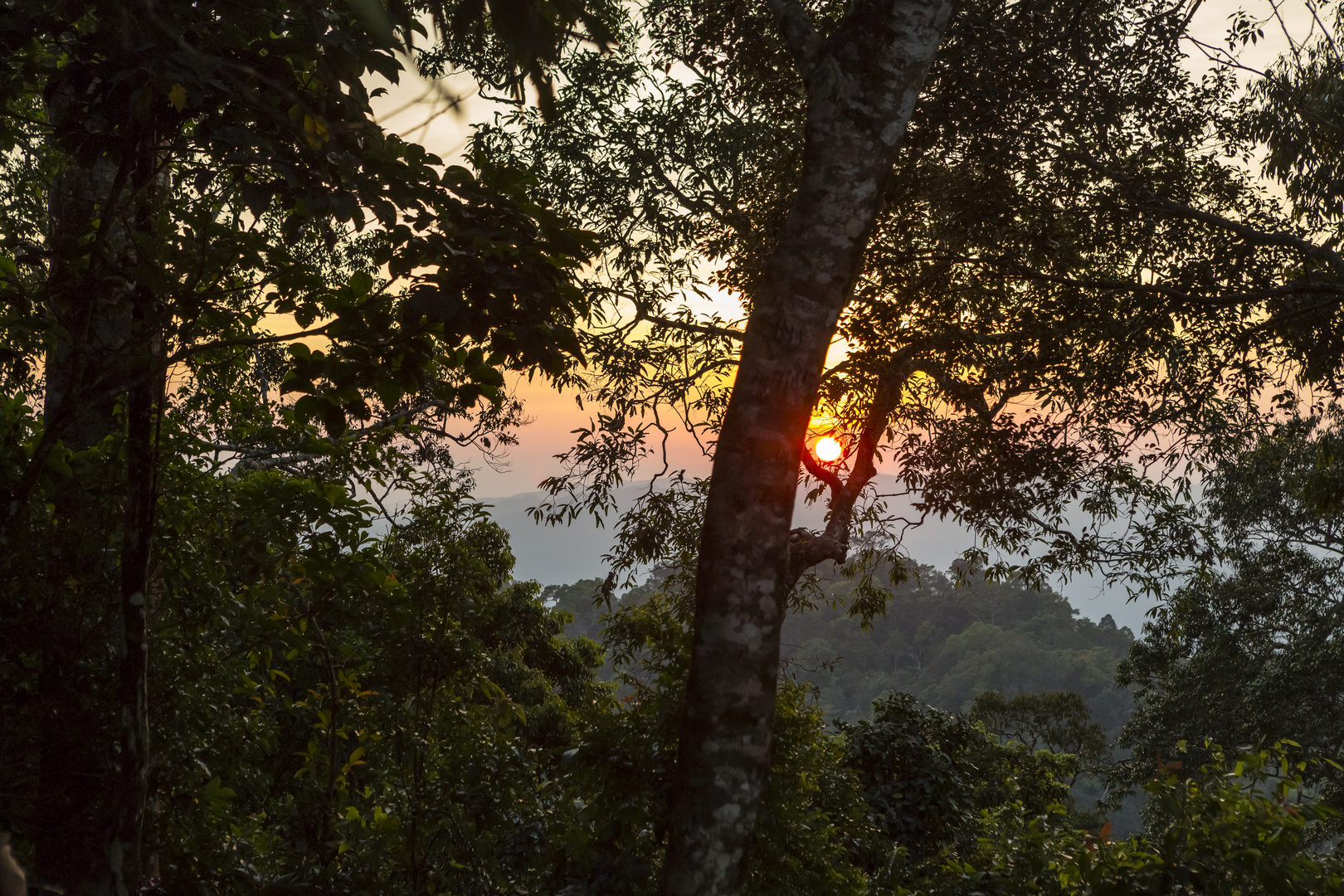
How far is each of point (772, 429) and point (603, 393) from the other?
6268 millimetres

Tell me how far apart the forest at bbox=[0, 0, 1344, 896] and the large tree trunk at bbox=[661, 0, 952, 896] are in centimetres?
1

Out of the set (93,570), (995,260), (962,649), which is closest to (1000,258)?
(995,260)

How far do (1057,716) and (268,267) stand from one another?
27520mm

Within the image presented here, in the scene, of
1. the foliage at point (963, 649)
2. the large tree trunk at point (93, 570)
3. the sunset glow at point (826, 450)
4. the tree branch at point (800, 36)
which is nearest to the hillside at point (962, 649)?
the foliage at point (963, 649)

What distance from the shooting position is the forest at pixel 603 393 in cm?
273

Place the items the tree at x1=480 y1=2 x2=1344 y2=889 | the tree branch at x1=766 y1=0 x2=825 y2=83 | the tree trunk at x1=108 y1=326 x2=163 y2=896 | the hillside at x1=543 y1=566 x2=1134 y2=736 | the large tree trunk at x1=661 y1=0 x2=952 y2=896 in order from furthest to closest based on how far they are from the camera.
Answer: the hillside at x1=543 y1=566 x2=1134 y2=736 < the tree at x1=480 y1=2 x2=1344 y2=889 < the tree branch at x1=766 y1=0 x2=825 y2=83 < the large tree trunk at x1=661 y1=0 x2=952 y2=896 < the tree trunk at x1=108 y1=326 x2=163 y2=896

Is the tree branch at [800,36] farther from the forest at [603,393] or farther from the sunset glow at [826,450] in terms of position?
the sunset glow at [826,450]

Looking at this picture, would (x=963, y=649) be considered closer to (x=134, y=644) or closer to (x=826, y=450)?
(x=826, y=450)

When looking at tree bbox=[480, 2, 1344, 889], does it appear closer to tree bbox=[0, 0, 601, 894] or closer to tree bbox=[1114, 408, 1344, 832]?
tree bbox=[0, 0, 601, 894]

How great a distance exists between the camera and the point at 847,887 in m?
3.87

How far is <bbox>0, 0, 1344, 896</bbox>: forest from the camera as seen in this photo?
2734mm

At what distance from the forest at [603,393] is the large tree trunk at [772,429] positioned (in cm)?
1

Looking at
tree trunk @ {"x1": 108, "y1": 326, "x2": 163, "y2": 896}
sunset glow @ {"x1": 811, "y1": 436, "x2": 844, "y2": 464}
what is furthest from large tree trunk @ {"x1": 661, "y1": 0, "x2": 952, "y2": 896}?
sunset glow @ {"x1": 811, "y1": 436, "x2": 844, "y2": 464}

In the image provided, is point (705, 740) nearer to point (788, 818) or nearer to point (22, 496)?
point (788, 818)
